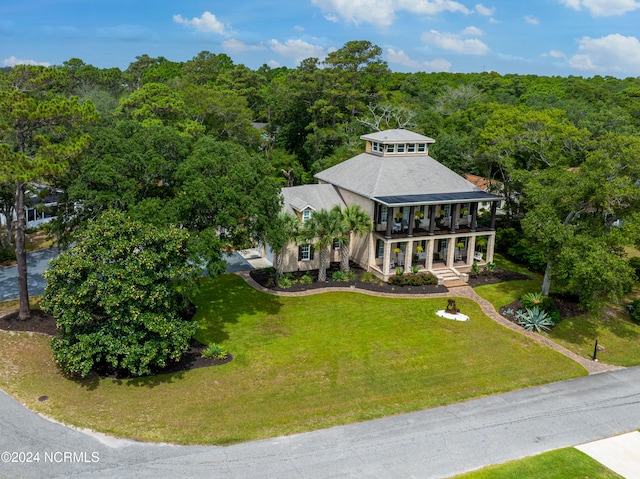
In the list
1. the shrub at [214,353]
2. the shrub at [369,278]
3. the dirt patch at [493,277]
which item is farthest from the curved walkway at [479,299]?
the shrub at [214,353]

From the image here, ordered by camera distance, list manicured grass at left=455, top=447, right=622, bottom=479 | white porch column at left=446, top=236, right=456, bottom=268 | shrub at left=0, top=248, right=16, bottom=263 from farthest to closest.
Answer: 1. white porch column at left=446, top=236, right=456, bottom=268
2. shrub at left=0, top=248, right=16, bottom=263
3. manicured grass at left=455, top=447, right=622, bottom=479

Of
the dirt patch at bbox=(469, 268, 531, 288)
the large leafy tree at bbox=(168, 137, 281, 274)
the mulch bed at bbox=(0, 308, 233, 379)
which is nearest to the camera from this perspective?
the mulch bed at bbox=(0, 308, 233, 379)

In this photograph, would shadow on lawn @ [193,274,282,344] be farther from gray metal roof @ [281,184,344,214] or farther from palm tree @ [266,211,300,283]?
gray metal roof @ [281,184,344,214]

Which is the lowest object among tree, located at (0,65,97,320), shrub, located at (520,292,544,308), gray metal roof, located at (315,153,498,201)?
shrub, located at (520,292,544,308)

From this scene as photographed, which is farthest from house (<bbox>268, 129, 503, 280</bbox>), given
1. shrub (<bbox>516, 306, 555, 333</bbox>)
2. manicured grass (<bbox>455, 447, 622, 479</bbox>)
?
manicured grass (<bbox>455, 447, 622, 479</bbox>)

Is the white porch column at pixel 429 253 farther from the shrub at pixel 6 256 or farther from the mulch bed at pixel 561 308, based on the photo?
the shrub at pixel 6 256

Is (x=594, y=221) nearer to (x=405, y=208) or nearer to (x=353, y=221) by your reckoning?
(x=405, y=208)
